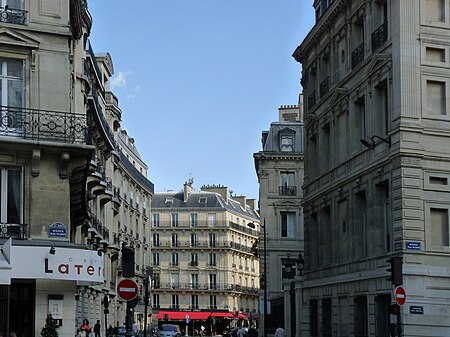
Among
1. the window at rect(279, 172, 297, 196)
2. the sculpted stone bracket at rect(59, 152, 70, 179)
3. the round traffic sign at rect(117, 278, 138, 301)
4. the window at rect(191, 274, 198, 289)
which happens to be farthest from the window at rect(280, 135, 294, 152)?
the round traffic sign at rect(117, 278, 138, 301)

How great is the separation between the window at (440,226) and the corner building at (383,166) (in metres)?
0.04

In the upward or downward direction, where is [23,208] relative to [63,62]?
downward

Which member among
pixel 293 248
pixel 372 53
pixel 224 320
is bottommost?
pixel 224 320

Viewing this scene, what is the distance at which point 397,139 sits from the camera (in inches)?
1186

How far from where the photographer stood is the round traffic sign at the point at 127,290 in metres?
18.5

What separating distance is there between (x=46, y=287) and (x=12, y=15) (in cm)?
640

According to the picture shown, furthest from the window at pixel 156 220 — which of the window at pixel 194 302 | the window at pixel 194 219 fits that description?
the window at pixel 194 302

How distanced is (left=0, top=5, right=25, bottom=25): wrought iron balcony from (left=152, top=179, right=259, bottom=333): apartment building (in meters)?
81.5

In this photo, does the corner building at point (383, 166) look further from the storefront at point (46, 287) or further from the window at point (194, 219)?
the window at point (194, 219)

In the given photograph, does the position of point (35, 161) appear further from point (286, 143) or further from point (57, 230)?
point (286, 143)

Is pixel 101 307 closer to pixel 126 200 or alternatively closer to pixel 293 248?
pixel 126 200

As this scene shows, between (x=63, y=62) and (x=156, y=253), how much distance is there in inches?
3278

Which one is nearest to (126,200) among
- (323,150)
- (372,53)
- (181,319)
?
(323,150)

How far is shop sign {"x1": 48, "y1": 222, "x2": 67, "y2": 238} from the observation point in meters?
21.7
